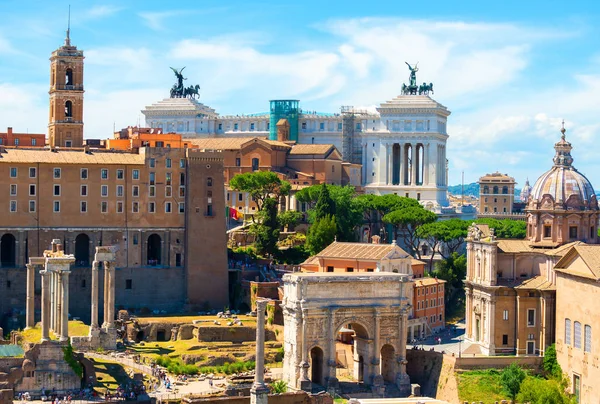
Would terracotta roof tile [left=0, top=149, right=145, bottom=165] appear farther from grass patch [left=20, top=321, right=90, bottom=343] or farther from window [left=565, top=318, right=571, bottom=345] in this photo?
window [left=565, top=318, right=571, bottom=345]

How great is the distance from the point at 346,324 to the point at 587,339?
16487 mm

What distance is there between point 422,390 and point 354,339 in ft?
20.1

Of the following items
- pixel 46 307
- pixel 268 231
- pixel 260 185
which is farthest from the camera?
pixel 260 185

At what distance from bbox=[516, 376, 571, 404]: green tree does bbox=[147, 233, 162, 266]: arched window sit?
117 ft

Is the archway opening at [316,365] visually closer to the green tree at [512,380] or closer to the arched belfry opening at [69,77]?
the green tree at [512,380]

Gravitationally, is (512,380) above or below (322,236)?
below

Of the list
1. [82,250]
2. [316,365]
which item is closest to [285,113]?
[82,250]

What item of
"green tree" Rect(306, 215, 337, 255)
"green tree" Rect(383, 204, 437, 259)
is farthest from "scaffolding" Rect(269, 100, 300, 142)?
"green tree" Rect(306, 215, 337, 255)

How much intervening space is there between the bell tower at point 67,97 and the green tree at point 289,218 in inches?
776

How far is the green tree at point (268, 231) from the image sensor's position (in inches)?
4456

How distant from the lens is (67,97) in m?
113

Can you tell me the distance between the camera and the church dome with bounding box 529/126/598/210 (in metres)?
94.8

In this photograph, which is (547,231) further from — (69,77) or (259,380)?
(69,77)

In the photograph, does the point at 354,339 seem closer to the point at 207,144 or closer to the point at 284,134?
the point at 207,144
